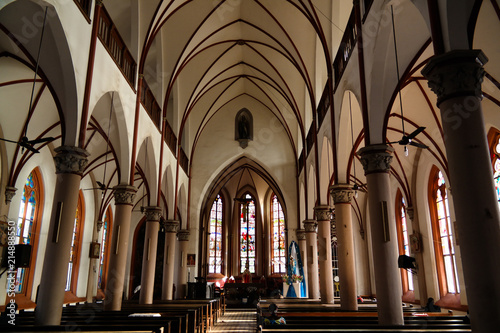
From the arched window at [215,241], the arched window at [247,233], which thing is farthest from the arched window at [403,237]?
the arched window at [215,241]

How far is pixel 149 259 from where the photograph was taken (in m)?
14.6

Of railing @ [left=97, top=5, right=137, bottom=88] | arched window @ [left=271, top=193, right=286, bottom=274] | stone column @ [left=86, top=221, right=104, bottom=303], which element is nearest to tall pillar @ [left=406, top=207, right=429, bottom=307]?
arched window @ [left=271, top=193, right=286, bottom=274]

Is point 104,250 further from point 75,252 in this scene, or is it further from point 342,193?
point 342,193

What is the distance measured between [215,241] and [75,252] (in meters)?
11.6

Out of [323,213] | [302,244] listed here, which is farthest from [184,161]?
[323,213]

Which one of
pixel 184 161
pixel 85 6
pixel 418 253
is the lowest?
pixel 418 253

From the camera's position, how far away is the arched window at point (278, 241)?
99.6 feet

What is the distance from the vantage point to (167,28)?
16141mm

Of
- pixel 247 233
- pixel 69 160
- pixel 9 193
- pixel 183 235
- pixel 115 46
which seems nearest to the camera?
pixel 69 160

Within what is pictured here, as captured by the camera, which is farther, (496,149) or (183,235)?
(183,235)

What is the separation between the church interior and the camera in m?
6.73

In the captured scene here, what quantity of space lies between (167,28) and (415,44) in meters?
10.6

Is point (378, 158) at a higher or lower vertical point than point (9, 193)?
lower

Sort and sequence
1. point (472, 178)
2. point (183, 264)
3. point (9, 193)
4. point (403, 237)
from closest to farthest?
A: point (472, 178), point (9, 193), point (403, 237), point (183, 264)
